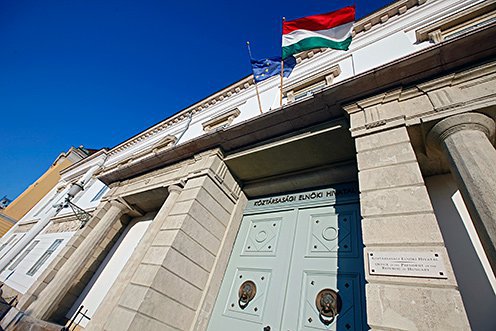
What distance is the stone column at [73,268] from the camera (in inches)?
247

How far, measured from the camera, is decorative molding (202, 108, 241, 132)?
28.2ft

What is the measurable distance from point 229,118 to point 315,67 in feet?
12.3

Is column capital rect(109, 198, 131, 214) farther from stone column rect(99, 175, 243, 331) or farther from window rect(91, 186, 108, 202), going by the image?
window rect(91, 186, 108, 202)

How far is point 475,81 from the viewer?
328 cm

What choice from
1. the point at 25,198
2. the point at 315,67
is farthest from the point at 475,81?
the point at 25,198

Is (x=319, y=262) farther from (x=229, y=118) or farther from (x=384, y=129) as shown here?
(x=229, y=118)

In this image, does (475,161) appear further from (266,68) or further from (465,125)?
(266,68)

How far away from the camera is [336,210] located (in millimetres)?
4797

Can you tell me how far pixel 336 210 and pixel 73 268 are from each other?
8.42m

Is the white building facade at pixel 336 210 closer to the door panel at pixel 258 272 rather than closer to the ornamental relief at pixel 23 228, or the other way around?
the door panel at pixel 258 272

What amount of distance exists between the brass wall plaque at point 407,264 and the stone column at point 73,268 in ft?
28.4

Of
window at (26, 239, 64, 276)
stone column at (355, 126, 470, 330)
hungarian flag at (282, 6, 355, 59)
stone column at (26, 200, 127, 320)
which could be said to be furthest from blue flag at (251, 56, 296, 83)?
window at (26, 239, 64, 276)

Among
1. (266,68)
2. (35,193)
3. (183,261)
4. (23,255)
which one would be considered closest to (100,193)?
(23,255)

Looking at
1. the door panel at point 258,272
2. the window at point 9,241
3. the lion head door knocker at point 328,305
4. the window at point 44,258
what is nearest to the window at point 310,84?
the door panel at point 258,272
